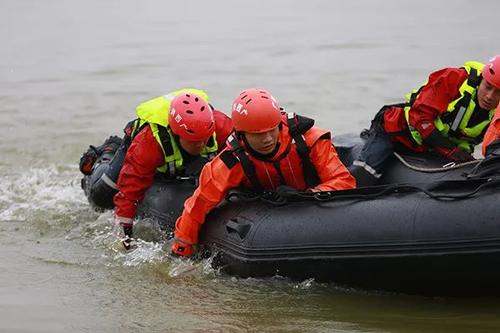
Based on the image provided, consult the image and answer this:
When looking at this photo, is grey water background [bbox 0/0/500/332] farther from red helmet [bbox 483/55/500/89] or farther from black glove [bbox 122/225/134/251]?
red helmet [bbox 483/55/500/89]

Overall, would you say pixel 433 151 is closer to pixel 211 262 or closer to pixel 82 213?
pixel 211 262

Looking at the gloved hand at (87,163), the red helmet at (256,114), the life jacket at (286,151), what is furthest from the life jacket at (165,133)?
the gloved hand at (87,163)

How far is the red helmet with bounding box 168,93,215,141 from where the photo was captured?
236 inches

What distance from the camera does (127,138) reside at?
6988 millimetres

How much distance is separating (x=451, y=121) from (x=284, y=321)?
2.07 m

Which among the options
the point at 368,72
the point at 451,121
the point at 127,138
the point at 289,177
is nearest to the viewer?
the point at 289,177

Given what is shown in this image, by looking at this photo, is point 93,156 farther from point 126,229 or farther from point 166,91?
point 166,91

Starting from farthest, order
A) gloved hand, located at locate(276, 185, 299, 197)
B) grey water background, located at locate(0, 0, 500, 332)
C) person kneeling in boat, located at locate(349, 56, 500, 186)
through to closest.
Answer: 1. person kneeling in boat, located at locate(349, 56, 500, 186)
2. gloved hand, located at locate(276, 185, 299, 197)
3. grey water background, located at locate(0, 0, 500, 332)

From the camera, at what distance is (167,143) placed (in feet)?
20.9

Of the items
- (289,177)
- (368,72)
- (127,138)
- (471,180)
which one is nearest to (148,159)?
(127,138)

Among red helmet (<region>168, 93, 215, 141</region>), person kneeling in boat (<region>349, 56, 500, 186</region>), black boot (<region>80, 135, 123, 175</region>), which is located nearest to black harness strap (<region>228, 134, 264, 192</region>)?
red helmet (<region>168, 93, 215, 141</region>)

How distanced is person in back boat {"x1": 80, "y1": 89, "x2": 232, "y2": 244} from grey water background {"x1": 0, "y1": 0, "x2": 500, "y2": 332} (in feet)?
1.40

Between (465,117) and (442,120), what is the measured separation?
18 cm

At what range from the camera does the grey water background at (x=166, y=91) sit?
203 inches
